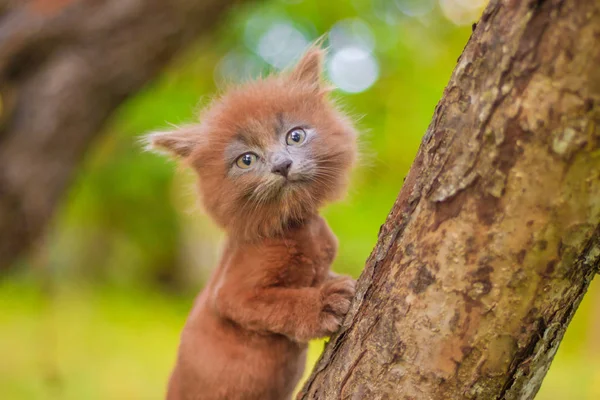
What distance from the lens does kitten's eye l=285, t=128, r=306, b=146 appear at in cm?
259

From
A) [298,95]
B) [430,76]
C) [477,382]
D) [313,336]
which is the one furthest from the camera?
[430,76]

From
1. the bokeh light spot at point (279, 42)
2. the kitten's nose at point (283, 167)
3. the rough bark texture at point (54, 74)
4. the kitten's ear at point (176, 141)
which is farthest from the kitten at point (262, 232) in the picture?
the bokeh light spot at point (279, 42)

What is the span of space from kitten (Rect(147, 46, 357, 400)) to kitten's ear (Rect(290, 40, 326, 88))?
0.07 metres

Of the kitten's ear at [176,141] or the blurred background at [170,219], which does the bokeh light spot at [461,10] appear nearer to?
the blurred background at [170,219]

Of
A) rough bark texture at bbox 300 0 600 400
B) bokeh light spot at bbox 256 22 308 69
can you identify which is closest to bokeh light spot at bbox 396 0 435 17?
bokeh light spot at bbox 256 22 308 69

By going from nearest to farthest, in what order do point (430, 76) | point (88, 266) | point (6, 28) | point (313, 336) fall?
point (313, 336), point (6, 28), point (430, 76), point (88, 266)

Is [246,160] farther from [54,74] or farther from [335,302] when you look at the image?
[54,74]

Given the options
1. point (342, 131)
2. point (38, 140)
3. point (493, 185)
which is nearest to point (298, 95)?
point (342, 131)

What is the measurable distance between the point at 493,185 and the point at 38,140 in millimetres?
4242

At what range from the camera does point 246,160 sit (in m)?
2.60

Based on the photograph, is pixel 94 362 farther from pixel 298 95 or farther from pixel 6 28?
pixel 298 95

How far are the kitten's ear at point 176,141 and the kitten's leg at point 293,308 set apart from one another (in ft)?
2.52

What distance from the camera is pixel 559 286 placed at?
5.40 feet

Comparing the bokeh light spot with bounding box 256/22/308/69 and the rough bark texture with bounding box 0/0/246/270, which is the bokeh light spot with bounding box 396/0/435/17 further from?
the rough bark texture with bounding box 0/0/246/270
